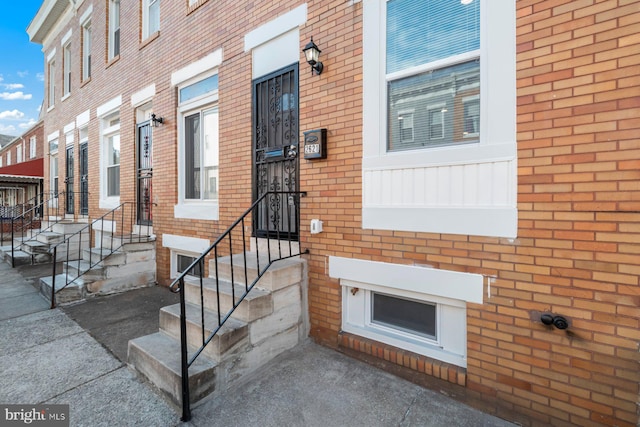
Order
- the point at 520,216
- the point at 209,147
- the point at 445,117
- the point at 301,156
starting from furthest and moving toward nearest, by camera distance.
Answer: the point at 209,147 < the point at 301,156 < the point at 445,117 < the point at 520,216

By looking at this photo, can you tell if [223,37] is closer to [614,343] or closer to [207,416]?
[207,416]

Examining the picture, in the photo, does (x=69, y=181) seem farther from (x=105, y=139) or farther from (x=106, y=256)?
(x=106, y=256)

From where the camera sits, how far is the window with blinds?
2566 mm

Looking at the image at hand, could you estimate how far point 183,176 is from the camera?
17.7 ft

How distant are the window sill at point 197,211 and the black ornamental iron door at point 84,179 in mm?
4870

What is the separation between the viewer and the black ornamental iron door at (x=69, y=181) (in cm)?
925

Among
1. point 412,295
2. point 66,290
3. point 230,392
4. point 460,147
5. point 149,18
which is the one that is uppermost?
point 149,18

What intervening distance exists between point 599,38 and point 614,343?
1.99m

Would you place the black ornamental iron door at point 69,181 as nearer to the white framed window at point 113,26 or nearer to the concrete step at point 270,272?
the white framed window at point 113,26

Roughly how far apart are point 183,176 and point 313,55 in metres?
3.30

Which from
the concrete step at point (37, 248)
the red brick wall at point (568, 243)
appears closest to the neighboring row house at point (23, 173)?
the concrete step at point (37, 248)

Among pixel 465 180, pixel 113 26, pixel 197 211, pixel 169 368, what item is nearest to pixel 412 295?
pixel 465 180

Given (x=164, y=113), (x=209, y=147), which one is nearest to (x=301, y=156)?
(x=209, y=147)

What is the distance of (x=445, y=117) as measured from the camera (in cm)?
268
